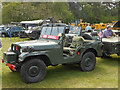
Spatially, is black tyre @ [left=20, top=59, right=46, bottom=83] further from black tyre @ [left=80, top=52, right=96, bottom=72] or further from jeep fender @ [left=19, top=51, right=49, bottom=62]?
black tyre @ [left=80, top=52, right=96, bottom=72]

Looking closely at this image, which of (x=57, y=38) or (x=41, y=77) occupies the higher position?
(x=57, y=38)

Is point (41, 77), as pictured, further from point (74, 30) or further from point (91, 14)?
point (91, 14)

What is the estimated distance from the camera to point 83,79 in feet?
17.0

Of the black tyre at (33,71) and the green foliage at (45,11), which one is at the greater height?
the green foliage at (45,11)

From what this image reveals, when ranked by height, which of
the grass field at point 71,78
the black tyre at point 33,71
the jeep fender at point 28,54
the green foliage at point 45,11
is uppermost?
the green foliage at point 45,11

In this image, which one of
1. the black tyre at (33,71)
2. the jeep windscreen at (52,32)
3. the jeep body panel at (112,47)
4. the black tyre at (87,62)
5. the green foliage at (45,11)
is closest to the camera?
the black tyre at (33,71)

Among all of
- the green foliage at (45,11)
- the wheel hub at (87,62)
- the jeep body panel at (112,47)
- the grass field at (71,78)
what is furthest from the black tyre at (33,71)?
the green foliage at (45,11)

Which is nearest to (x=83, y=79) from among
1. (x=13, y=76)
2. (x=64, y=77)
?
(x=64, y=77)

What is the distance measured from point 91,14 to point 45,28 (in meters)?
47.6

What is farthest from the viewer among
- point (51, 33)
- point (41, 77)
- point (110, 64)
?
point (110, 64)

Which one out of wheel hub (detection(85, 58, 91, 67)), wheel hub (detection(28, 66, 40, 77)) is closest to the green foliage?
wheel hub (detection(85, 58, 91, 67))

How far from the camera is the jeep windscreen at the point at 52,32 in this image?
18.1 feet

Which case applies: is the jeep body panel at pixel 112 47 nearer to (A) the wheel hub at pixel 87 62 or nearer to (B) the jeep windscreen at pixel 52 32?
(A) the wheel hub at pixel 87 62

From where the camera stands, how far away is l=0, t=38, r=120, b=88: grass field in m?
4.70
